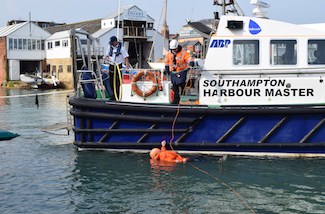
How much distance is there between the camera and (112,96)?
360 inches

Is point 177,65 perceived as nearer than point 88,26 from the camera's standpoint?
Yes

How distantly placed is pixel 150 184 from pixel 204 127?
5.90 ft

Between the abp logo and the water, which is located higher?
the abp logo

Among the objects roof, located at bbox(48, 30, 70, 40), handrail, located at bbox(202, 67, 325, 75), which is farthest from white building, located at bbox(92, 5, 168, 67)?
handrail, located at bbox(202, 67, 325, 75)

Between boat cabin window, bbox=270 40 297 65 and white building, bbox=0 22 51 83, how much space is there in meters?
41.5

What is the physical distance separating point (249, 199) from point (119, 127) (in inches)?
128

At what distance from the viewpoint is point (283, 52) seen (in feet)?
27.1

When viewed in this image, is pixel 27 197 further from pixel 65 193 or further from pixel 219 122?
pixel 219 122

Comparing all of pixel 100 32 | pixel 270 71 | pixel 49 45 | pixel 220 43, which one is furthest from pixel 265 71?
pixel 49 45

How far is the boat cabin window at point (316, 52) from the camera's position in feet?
26.9

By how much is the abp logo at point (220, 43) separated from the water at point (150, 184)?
2.12m

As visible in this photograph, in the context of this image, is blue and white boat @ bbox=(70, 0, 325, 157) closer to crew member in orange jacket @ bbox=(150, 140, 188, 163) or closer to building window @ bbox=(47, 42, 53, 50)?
crew member in orange jacket @ bbox=(150, 140, 188, 163)

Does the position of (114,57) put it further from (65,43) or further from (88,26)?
(88,26)

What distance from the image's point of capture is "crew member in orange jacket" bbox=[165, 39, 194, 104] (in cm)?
842
